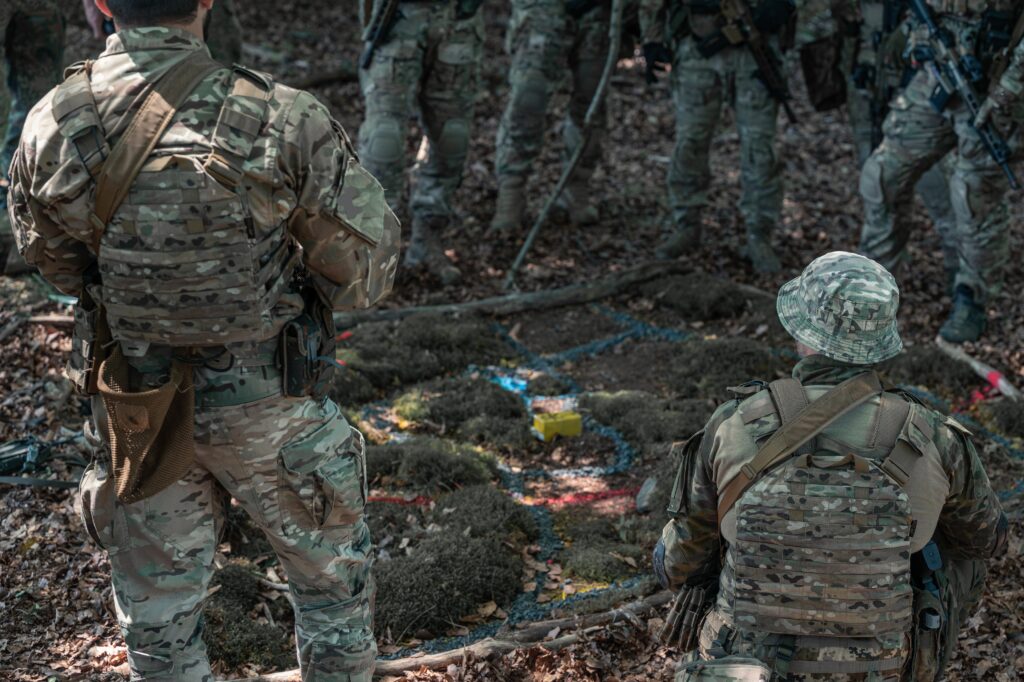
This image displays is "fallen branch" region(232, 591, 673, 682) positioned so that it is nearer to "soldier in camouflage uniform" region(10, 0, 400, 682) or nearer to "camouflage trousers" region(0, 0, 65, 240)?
"soldier in camouflage uniform" region(10, 0, 400, 682)

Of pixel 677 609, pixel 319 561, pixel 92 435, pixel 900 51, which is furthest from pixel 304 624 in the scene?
pixel 900 51

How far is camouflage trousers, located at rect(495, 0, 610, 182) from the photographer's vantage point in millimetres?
8078

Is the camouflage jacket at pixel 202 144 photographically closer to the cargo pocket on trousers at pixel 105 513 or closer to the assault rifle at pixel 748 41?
the cargo pocket on trousers at pixel 105 513

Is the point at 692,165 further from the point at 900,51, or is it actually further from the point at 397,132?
the point at 397,132

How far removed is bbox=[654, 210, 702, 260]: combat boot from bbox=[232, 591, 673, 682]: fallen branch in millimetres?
4376

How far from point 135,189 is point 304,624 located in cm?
127

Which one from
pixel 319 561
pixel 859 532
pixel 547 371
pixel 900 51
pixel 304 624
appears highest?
pixel 900 51

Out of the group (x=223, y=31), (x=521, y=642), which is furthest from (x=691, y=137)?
(x=521, y=642)

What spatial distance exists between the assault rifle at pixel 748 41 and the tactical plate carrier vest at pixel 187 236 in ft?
18.2

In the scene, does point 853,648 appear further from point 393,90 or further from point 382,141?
point 393,90

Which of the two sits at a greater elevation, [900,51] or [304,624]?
[900,51]

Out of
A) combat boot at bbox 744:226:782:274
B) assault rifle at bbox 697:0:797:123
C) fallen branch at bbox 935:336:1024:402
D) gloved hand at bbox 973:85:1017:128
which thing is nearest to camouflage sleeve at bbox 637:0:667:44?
assault rifle at bbox 697:0:797:123

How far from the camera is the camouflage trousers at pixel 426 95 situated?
7094 millimetres

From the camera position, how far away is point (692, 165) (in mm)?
8094
